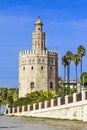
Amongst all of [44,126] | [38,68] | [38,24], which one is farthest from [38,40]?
[44,126]

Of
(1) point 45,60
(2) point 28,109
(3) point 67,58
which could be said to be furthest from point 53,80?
(2) point 28,109

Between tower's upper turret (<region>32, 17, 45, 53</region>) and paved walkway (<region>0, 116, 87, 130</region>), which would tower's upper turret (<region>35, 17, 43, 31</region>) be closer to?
tower's upper turret (<region>32, 17, 45, 53</region>)

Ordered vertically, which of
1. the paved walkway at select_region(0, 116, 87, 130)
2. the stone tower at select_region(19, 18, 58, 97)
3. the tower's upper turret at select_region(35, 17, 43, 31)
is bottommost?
the paved walkway at select_region(0, 116, 87, 130)

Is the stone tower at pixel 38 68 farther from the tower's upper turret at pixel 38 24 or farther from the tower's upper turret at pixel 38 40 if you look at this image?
the tower's upper turret at pixel 38 24

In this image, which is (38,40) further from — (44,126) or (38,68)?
(44,126)

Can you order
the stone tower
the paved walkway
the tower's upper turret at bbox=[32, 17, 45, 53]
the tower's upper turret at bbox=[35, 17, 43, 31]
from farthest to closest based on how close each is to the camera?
1. the tower's upper turret at bbox=[35, 17, 43, 31]
2. the tower's upper turret at bbox=[32, 17, 45, 53]
3. the stone tower
4. the paved walkway

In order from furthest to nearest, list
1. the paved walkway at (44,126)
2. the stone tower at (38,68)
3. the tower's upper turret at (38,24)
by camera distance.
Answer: the tower's upper turret at (38,24)
the stone tower at (38,68)
the paved walkway at (44,126)

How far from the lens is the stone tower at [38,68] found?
139750 mm

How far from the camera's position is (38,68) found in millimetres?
140750

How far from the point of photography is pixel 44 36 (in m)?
146

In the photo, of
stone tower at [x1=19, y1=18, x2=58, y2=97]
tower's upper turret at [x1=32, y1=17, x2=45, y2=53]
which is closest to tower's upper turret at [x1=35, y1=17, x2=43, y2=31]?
tower's upper turret at [x1=32, y1=17, x2=45, y2=53]

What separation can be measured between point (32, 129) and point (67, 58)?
8392 cm

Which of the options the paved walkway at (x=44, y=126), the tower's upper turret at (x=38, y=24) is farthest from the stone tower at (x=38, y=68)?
the paved walkway at (x=44, y=126)

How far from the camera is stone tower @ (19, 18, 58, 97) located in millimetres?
139750
